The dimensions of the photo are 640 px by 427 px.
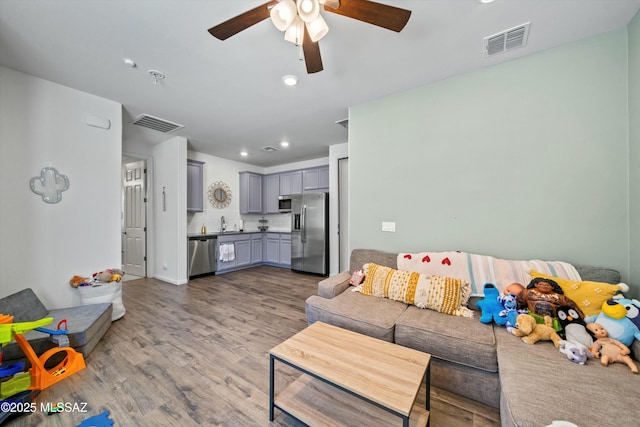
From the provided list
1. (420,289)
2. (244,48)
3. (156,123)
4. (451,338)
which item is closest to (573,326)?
(451,338)

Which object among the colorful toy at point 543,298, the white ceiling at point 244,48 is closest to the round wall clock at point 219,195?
the white ceiling at point 244,48

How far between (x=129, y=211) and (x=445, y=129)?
6021mm

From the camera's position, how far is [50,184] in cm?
247

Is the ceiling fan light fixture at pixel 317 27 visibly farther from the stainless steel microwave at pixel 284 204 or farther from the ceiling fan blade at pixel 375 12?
the stainless steel microwave at pixel 284 204

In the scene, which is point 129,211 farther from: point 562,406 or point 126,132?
point 562,406

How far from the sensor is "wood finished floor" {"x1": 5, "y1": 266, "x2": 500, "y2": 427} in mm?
1411

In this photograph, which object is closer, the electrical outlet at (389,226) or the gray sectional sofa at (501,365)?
the gray sectional sofa at (501,365)

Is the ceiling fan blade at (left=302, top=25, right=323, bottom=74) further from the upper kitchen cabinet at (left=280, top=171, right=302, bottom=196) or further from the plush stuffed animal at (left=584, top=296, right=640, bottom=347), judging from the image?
the upper kitchen cabinet at (left=280, top=171, right=302, bottom=196)

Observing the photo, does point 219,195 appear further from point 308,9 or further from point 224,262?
point 308,9

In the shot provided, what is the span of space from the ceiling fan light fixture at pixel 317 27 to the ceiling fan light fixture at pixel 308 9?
41 millimetres

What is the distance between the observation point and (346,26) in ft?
5.71

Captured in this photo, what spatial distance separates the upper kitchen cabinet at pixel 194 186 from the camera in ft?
15.3

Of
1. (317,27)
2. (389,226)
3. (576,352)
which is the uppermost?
(317,27)

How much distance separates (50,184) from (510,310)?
14.7 ft
